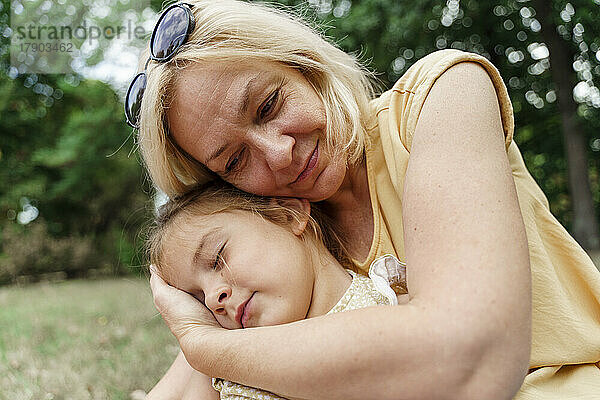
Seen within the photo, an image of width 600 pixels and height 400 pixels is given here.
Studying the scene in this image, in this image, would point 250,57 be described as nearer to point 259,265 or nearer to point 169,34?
point 169,34

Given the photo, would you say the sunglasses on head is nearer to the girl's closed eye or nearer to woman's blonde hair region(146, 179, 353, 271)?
woman's blonde hair region(146, 179, 353, 271)

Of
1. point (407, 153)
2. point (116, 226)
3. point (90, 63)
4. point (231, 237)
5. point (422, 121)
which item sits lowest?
point (116, 226)

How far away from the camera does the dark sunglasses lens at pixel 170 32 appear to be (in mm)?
1921

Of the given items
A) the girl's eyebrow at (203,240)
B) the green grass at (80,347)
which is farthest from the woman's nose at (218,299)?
the green grass at (80,347)

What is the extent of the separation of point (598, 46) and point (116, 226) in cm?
980

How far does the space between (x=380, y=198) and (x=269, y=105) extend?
420 mm

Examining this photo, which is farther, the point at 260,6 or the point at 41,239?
the point at 41,239

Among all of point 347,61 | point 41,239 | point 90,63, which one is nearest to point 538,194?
point 347,61

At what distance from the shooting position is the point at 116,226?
13.3 metres

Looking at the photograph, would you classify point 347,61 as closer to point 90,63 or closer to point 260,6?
point 260,6

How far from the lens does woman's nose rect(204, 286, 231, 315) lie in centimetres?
179

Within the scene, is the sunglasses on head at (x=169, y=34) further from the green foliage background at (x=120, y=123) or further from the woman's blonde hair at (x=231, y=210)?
the green foliage background at (x=120, y=123)

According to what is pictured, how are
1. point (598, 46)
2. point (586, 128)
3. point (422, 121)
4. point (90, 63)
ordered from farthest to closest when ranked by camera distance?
point (90, 63) < point (586, 128) < point (598, 46) < point (422, 121)

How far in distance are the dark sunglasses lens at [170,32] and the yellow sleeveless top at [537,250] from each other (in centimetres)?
64
